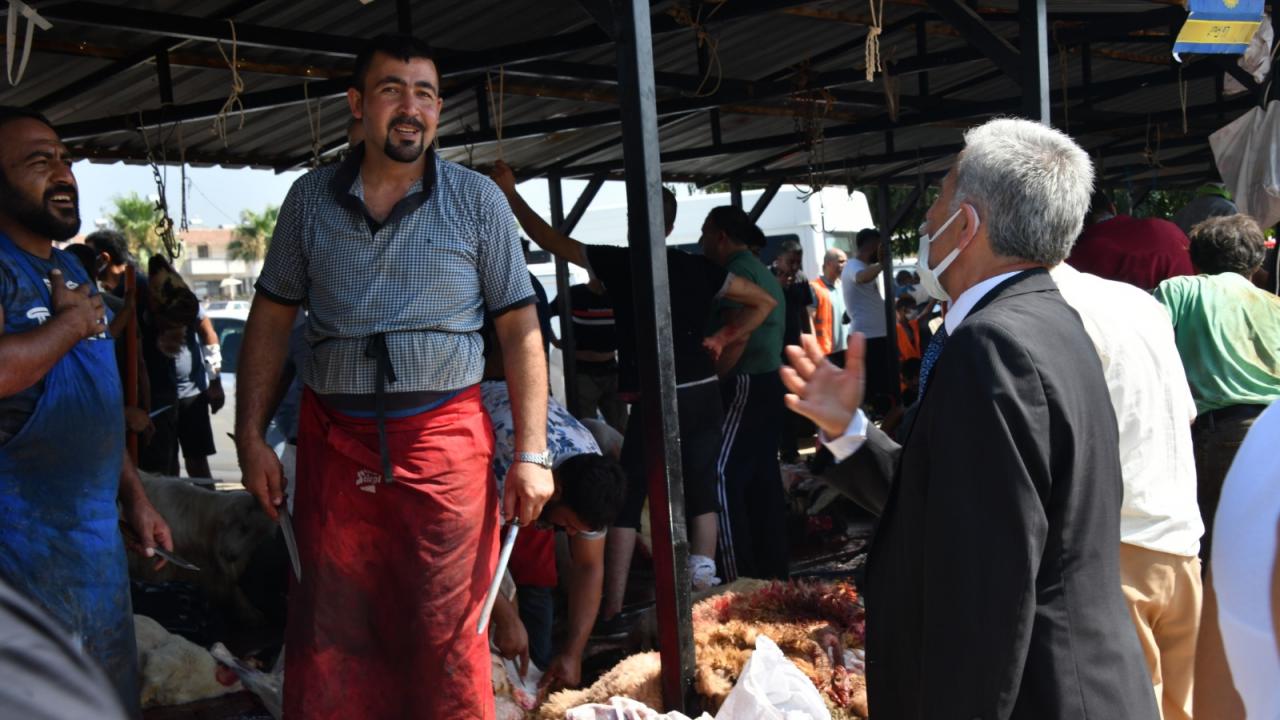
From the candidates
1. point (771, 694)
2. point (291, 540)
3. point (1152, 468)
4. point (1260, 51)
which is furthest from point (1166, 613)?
point (1260, 51)

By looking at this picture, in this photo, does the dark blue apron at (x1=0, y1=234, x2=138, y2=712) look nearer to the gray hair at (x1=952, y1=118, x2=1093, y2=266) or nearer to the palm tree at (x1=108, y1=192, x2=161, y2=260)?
the gray hair at (x1=952, y1=118, x2=1093, y2=266)

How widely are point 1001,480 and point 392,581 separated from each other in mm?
1669

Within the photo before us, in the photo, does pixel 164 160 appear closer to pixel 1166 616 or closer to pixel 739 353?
pixel 739 353

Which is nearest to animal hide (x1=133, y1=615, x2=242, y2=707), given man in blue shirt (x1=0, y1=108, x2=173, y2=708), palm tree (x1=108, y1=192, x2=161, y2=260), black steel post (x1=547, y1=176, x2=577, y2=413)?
man in blue shirt (x1=0, y1=108, x2=173, y2=708)

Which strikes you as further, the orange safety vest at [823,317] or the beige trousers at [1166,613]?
the orange safety vest at [823,317]

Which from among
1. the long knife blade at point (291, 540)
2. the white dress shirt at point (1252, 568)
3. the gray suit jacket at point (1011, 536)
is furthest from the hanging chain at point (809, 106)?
the white dress shirt at point (1252, 568)

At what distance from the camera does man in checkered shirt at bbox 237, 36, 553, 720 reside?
3.06 meters

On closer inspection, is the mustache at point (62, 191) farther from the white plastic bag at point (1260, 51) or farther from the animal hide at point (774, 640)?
the white plastic bag at point (1260, 51)

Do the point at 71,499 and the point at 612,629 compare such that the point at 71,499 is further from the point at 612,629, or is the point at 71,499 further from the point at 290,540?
the point at 612,629

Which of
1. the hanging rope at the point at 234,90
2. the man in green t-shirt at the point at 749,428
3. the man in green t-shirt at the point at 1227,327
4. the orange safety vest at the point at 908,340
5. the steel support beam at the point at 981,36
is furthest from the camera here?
the orange safety vest at the point at 908,340

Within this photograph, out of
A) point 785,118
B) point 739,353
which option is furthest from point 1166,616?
point 785,118

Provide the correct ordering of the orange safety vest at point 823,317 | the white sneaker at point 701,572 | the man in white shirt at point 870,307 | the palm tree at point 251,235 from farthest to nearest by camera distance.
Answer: the palm tree at point 251,235
the man in white shirt at point 870,307
the orange safety vest at point 823,317
the white sneaker at point 701,572

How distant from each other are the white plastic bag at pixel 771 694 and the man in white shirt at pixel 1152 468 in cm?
100

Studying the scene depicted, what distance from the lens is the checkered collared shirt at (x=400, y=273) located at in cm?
306
